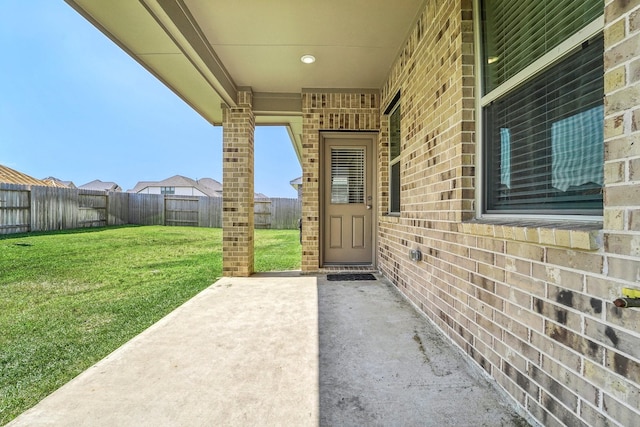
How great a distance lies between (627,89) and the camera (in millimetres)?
942

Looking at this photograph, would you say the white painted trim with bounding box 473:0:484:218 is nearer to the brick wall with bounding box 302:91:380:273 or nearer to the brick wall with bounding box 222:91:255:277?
the brick wall with bounding box 302:91:380:273

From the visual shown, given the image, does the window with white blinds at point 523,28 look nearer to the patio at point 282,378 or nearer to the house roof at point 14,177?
the patio at point 282,378

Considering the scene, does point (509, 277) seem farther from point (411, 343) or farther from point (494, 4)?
point (494, 4)

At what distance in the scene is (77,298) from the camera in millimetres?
3275

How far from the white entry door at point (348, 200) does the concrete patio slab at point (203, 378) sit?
2.03 m

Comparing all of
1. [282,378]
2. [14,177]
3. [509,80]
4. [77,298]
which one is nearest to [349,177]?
[509,80]

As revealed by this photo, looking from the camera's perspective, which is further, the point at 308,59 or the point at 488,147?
the point at 308,59

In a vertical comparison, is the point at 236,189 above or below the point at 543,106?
below

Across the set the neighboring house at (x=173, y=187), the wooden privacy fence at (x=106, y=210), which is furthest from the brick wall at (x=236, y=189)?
the neighboring house at (x=173, y=187)

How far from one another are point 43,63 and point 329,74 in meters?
38.4

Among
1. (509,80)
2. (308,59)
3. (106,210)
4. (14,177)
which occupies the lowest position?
(106,210)

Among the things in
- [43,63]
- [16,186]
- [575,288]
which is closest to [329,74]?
[575,288]

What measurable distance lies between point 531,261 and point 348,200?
3403 millimetres

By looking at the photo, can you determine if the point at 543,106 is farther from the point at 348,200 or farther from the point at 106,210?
the point at 106,210
